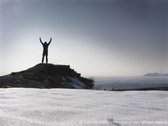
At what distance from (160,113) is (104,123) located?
2.47ft

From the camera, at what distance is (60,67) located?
2075 centimetres

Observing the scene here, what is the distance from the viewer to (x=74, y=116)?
2.04 metres

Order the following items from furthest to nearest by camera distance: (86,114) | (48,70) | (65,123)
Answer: (48,70)
(86,114)
(65,123)

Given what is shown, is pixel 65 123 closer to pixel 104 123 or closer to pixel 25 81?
pixel 104 123

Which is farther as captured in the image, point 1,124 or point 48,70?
point 48,70

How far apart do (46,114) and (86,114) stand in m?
0.36

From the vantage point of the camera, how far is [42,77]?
15945mm

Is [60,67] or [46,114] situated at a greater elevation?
[60,67]

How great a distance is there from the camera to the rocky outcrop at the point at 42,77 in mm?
12941

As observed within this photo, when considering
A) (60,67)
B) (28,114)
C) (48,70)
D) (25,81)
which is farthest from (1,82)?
(28,114)

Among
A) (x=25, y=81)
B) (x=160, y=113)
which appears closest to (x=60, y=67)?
(x=25, y=81)

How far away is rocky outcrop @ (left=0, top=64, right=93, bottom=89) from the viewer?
12941 millimetres

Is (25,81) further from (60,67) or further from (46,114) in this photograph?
(46,114)

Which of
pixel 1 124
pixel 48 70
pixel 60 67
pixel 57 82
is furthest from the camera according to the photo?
pixel 60 67
